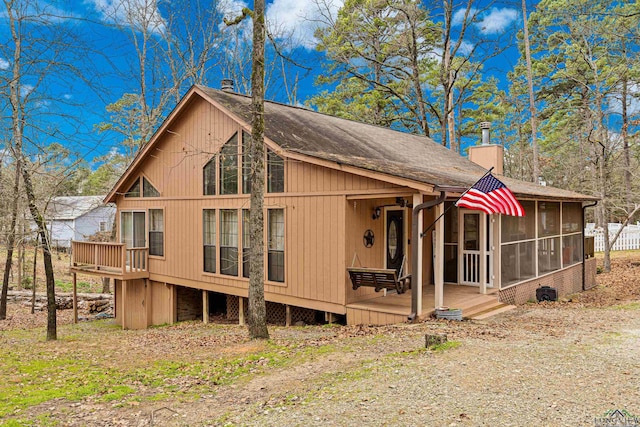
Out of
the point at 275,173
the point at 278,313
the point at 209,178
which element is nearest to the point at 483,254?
the point at 275,173

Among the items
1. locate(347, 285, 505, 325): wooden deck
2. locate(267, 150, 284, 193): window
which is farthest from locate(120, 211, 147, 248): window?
locate(347, 285, 505, 325): wooden deck

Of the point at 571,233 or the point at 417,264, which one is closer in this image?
the point at 417,264

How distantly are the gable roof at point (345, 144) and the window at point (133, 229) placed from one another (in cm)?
87

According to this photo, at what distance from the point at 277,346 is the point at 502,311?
198 inches

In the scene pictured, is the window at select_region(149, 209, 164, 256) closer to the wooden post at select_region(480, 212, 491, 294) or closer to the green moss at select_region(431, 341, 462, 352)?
the wooden post at select_region(480, 212, 491, 294)

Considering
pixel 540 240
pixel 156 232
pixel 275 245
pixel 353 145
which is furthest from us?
pixel 156 232

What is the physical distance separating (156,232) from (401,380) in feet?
34.4

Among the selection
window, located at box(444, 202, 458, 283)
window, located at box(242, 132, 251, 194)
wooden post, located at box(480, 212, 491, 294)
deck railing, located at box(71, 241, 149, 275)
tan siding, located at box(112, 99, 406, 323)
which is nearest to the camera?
tan siding, located at box(112, 99, 406, 323)

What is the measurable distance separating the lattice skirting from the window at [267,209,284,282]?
1038 mm

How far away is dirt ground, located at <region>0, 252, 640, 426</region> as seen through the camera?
4.52 meters

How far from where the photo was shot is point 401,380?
539 cm

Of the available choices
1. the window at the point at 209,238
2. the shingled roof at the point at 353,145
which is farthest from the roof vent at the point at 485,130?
the window at the point at 209,238

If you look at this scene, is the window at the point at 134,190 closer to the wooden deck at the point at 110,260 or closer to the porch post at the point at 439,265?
the wooden deck at the point at 110,260

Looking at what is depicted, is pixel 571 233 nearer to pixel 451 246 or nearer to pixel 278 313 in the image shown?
pixel 451 246
